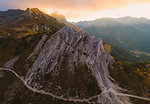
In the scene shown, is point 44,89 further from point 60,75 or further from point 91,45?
point 91,45

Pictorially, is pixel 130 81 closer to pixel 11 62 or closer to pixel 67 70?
pixel 67 70

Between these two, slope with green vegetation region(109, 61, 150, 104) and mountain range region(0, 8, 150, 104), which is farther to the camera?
slope with green vegetation region(109, 61, 150, 104)

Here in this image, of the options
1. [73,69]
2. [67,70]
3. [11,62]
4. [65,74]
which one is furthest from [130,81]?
[11,62]

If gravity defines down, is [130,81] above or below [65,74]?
below

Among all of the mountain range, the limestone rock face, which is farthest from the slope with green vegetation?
the limestone rock face

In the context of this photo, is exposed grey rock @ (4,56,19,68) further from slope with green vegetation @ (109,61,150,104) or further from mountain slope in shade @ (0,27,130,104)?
slope with green vegetation @ (109,61,150,104)

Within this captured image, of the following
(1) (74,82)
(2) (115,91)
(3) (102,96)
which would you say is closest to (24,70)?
(1) (74,82)

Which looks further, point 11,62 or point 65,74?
point 11,62

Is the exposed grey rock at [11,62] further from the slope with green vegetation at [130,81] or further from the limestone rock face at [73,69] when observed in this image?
the slope with green vegetation at [130,81]
